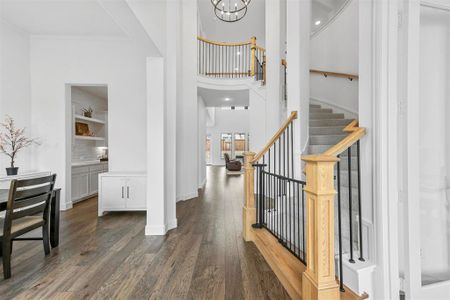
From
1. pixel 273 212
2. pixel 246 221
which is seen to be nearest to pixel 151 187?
pixel 246 221

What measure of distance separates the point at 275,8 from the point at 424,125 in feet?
13.9

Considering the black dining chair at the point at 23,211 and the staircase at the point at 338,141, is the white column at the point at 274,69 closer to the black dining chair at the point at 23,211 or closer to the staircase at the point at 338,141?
the staircase at the point at 338,141

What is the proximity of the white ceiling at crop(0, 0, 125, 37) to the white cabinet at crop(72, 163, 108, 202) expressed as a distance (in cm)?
275

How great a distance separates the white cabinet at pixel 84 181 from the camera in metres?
4.50

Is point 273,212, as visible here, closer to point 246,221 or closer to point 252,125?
point 246,221

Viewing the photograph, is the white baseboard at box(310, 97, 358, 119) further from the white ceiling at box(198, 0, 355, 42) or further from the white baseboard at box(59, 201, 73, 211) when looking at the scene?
the white baseboard at box(59, 201, 73, 211)

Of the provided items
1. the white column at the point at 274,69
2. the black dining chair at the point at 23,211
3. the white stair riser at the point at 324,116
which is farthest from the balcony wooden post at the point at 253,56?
the black dining chair at the point at 23,211

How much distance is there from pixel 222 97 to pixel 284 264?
5.76 meters

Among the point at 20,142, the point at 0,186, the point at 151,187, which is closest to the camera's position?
the point at 151,187

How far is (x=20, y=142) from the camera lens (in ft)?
12.6

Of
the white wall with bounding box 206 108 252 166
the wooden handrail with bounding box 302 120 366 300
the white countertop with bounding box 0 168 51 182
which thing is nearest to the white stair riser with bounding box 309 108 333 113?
the wooden handrail with bounding box 302 120 366 300

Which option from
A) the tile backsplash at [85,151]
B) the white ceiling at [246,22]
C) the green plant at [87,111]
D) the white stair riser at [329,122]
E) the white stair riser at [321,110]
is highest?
the white ceiling at [246,22]

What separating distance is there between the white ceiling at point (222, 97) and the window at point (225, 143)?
264 inches

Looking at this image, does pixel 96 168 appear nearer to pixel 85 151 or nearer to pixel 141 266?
pixel 85 151
